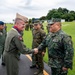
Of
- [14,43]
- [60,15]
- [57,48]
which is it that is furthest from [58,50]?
[60,15]

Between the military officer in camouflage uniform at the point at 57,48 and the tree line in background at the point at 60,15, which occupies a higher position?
the tree line in background at the point at 60,15

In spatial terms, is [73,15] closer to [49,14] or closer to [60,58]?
[49,14]

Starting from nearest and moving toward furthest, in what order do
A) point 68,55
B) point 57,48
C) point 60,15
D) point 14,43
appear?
1. point 68,55
2. point 57,48
3. point 14,43
4. point 60,15

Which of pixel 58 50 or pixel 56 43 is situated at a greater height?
pixel 56 43

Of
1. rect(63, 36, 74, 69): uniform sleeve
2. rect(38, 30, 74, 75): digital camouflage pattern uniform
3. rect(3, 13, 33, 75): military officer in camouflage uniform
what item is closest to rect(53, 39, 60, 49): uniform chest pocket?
rect(38, 30, 74, 75): digital camouflage pattern uniform

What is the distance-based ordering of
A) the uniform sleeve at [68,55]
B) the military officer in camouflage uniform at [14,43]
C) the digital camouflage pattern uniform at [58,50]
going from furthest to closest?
1. the military officer in camouflage uniform at [14,43]
2. the digital camouflage pattern uniform at [58,50]
3. the uniform sleeve at [68,55]

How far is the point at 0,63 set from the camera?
1122 centimetres

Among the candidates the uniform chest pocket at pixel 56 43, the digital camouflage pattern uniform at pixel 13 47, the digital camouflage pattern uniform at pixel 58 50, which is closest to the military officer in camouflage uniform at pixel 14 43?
the digital camouflage pattern uniform at pixel 13 47

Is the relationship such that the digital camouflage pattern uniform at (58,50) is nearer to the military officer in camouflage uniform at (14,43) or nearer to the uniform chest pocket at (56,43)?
the uniform chest pocket at (56,43)

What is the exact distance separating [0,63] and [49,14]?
12211 cm

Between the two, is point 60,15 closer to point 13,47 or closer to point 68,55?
point 13,47

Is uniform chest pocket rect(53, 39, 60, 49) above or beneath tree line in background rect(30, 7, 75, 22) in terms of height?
beneath

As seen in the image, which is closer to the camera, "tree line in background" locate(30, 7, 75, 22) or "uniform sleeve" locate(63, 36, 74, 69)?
"uniform sleeve" locate(63, 36, 74, 69)

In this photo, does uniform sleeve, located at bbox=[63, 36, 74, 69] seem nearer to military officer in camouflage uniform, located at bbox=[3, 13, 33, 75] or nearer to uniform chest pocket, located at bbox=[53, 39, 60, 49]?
uniform chest pocket, located at bbox=[53, 39, 60, 49]
